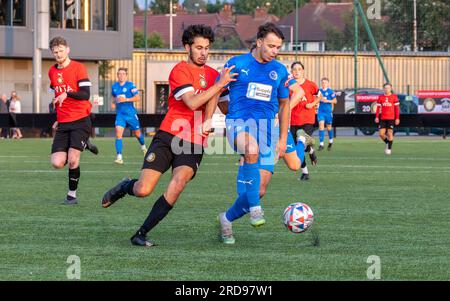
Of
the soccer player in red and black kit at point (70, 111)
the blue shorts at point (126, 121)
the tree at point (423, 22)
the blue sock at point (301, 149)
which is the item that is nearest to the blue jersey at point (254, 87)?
the soccer player in red and black kit at point (70, 111)

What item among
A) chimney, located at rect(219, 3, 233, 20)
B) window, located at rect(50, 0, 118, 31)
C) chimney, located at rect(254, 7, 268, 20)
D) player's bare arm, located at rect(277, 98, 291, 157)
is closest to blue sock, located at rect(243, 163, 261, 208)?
player's bare arm, located at rect(277, 98, 291, 157)

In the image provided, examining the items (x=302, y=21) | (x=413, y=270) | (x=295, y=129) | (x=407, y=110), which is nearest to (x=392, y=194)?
(x=295, y=129)

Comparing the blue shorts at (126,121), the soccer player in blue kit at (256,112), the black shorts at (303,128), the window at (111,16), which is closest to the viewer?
the soccer player in blue kit at (256,112)

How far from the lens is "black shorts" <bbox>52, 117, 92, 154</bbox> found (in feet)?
51.5

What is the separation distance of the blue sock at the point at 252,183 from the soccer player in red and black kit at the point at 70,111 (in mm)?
4572

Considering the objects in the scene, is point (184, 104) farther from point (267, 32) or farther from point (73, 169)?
point (73, 169)

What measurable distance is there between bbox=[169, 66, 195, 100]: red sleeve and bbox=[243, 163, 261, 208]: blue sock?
100 cm

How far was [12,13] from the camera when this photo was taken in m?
53.9

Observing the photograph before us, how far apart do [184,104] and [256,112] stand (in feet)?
2.56

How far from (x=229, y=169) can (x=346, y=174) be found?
3.04m

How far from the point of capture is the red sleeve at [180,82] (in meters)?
11.1

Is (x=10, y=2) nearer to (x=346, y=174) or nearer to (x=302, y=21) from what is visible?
(x=346, y=174)

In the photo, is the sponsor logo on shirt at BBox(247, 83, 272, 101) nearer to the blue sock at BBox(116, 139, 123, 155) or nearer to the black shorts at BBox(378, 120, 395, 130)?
the blue sock at BBox(116, 139, 123, 155)

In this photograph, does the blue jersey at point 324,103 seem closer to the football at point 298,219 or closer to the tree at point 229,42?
the football at point 298,219
